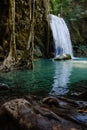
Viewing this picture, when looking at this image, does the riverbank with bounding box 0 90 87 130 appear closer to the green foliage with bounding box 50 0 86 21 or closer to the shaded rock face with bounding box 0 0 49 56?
the shaded rock face with bounding box 0 0 49 56

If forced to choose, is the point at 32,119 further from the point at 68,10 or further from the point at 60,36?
the point at 68,10

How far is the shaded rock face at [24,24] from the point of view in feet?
67.5

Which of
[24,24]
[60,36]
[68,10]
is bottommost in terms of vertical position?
[60,36]

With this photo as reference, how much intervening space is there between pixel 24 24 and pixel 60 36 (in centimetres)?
531

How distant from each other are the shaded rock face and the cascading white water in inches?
50.2

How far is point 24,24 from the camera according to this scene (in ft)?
74.7

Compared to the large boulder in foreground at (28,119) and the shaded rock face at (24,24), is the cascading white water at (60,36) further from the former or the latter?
the large boulder in foreground at (28,119)

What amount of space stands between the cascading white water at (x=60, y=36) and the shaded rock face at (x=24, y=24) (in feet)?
4.19

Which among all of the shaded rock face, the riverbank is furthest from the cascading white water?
the riverbank

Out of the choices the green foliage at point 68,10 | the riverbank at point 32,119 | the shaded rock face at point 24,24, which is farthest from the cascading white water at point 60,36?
the riverbank at point 32,119

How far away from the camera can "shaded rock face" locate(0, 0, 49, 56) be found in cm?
2058

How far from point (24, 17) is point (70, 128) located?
63.2 ft

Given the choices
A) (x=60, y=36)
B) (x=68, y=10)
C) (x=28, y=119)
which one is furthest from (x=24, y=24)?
(x=28, y=119)

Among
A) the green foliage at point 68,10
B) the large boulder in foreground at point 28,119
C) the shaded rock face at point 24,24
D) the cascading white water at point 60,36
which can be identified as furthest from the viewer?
the green foliage at point 68,10
